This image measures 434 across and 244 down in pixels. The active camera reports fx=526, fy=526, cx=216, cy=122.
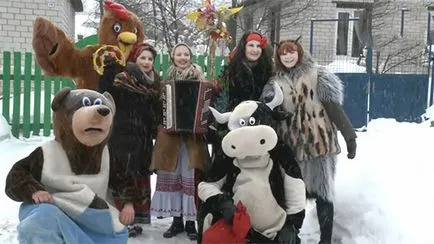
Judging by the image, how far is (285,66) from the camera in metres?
→ 3.99

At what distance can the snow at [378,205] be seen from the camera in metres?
3.86

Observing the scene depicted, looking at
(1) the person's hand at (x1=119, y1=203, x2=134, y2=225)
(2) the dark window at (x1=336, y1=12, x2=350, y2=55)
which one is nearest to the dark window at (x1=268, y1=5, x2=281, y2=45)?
(2) the dark window at (x1=336, y1=12, x2=350, y2=55)

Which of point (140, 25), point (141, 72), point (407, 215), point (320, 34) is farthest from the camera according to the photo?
point (320, 34)

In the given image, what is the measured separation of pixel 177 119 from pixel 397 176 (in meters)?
1.91

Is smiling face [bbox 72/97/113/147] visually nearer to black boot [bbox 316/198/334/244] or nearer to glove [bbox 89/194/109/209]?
glove [bbox 89/194/109/209]

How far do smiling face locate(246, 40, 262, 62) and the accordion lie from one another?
0.40 m

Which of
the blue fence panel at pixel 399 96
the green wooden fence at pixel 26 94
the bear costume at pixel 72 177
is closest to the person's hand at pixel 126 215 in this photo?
the bear costume at pixel 72 177

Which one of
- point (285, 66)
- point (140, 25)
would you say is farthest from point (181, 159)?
point (140, 25)

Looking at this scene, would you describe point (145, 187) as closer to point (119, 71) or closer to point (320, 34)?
point (119, 71)

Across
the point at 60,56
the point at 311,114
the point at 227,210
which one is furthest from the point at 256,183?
the point at 60,56

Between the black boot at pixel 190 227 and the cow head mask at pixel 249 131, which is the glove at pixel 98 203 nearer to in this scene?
the cow head mask at pixel 249 131

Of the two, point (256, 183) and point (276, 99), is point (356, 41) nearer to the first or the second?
point (276, 99)

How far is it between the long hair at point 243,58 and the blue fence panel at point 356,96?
7.12 m

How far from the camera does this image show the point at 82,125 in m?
3.06
